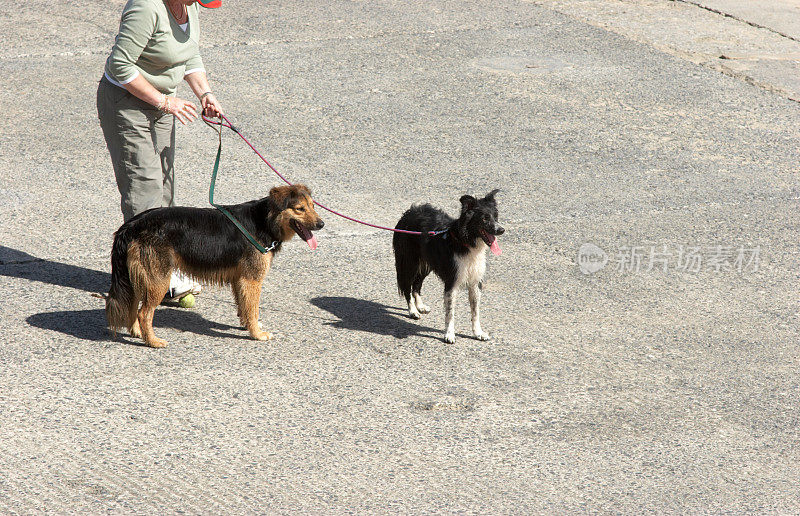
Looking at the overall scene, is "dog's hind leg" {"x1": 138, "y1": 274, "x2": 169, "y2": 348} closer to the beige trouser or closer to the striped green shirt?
the beige trouser

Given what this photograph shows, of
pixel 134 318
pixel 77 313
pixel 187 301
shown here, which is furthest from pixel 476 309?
pixel 77 313

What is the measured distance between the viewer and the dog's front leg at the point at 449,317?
5.95 meters

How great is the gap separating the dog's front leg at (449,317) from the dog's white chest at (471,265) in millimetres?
104

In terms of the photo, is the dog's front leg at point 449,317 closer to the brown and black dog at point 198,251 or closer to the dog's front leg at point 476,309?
the dog's front leg at point 476,309

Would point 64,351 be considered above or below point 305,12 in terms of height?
below

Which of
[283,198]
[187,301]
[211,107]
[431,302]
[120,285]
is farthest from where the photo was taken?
[431,302]

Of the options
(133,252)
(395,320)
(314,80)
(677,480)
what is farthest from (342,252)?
(314,80)

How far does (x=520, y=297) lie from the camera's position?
677 centimetres

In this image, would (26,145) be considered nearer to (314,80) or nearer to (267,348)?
(314,80)

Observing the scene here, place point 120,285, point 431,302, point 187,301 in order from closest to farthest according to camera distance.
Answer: point 120,285, point 187,301, point 431,302

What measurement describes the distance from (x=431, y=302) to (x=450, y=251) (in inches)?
37.3

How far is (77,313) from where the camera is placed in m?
6.08

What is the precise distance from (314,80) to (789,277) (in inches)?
258

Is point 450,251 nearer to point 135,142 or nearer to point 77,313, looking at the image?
point 135,142
